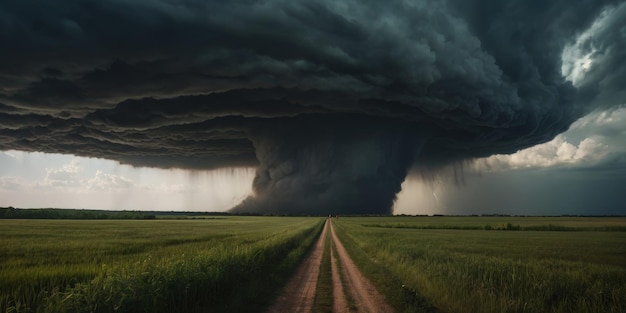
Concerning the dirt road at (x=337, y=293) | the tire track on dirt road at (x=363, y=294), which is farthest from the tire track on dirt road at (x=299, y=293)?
the tire track on dirt road at (x=363, y=294)

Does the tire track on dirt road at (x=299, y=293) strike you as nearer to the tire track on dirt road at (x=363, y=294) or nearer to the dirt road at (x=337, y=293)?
the dirt road at (x=337, y=293)

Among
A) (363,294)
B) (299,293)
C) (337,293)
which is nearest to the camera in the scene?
(363,294)

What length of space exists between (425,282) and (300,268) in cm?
760

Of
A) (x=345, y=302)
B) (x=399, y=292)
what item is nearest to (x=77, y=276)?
(x=345, y=302)

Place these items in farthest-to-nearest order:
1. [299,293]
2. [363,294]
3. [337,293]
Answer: [299,293] → [337,293] → [363,294]

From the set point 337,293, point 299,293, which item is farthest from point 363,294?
point 299,293

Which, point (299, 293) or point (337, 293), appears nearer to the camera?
point (337, 293)

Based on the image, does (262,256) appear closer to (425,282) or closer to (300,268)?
(300,268)

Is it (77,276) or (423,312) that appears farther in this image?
(77,276)

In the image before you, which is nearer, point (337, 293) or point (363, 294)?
point (363, 294)

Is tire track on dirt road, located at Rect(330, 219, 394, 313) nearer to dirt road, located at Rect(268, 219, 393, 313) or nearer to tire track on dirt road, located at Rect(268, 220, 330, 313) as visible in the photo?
dirt road, located at Rect(268, 219, 393, 313)

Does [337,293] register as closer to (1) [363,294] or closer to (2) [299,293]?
(1) [363,294]

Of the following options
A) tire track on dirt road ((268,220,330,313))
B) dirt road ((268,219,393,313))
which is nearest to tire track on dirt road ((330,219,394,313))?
dirt road ((268,219,393,313))

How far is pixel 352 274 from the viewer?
60.7 feet
